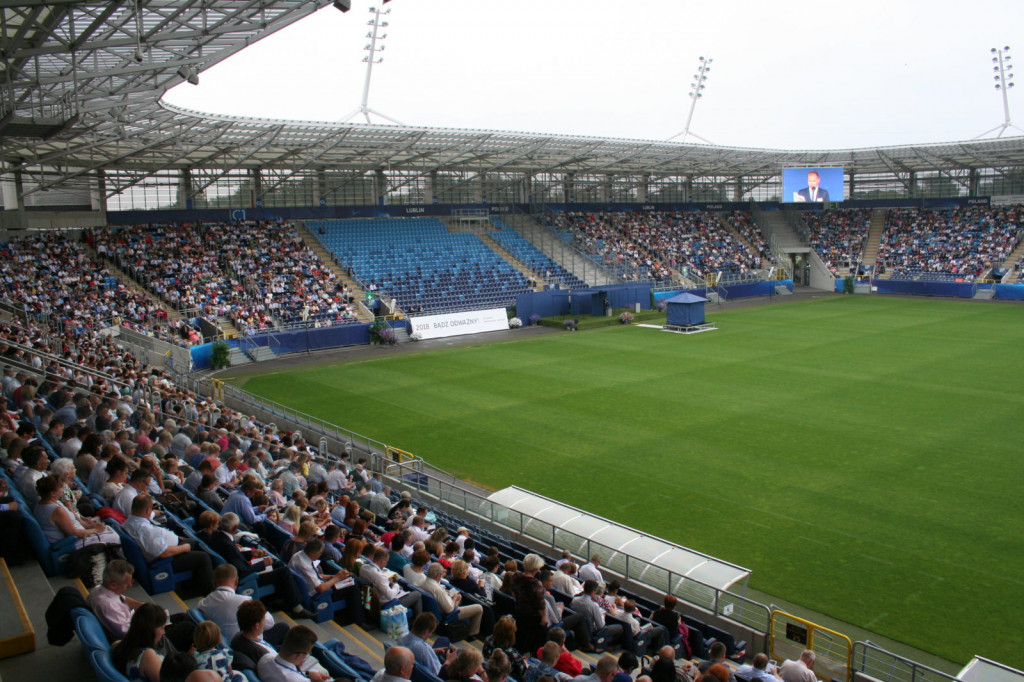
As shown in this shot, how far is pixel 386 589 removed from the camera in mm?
8445

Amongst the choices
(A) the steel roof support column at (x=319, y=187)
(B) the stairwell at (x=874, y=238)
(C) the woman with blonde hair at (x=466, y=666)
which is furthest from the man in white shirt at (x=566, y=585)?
(B) the stairwell at (x=874, y=238)

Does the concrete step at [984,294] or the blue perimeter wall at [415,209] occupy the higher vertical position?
the blue perimeter wall at [415,209]

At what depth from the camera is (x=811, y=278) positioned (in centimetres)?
6575

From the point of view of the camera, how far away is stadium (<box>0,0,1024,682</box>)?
29.3 feet

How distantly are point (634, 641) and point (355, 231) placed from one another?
141ft

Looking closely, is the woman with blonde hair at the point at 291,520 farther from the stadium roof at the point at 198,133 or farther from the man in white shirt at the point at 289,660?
the stadium roof at the point at 198,133

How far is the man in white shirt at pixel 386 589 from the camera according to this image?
8.41 metres

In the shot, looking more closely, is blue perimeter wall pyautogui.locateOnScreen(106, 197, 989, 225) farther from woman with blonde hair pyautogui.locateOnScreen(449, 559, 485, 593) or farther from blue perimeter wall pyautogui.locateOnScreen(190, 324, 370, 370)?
woman with blonde hair pyautogui.locateOnScreen(449, 559, 485, 593)

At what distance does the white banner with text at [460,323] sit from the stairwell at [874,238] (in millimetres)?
36696

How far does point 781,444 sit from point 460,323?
79.4ft

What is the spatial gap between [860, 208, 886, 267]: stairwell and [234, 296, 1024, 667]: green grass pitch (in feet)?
93.9

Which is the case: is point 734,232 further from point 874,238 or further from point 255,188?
point 255,188

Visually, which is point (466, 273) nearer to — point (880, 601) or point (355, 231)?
point (355, 231)

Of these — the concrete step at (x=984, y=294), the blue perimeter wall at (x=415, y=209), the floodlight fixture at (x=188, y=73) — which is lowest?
the concrete step at (x=984, y=294)
